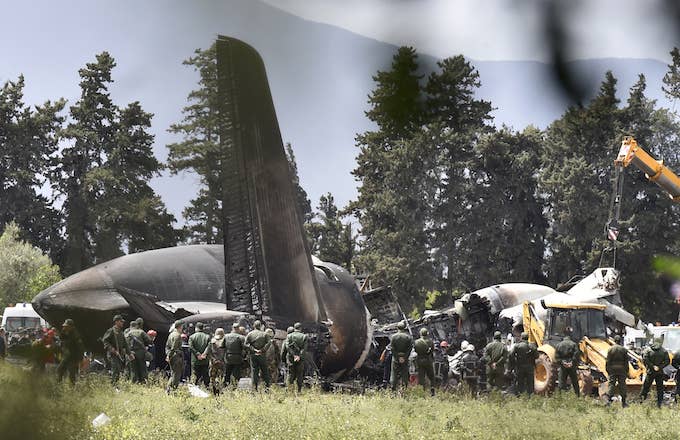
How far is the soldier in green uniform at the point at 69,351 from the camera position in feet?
65.0

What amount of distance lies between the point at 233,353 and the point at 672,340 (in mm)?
16329

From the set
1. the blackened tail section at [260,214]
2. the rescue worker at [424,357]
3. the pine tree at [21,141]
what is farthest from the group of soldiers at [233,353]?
the pine tree at [21,141]

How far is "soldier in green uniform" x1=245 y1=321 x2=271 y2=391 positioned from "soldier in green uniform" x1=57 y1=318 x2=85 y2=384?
401 cm

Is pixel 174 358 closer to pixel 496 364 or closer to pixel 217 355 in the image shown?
pixel 217 355

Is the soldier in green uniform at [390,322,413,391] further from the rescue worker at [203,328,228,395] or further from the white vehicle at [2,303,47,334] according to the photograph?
the white vehicle at [2,303,47,334]

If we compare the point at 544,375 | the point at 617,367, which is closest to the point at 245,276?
the point at 544,375

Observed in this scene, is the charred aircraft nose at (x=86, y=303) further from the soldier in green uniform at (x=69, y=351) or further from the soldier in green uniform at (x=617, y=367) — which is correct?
the soldier in green uniform at (x=617, y=367)

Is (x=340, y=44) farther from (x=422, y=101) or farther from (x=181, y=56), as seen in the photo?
(x=422, y=101)

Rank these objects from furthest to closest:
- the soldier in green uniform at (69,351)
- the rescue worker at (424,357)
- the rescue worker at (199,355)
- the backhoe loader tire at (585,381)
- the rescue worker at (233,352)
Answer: the backhoe loader tire at (585,381), the rescue worker at (424,357), the rescue worker at (233,352), the rescue worker at (199,355), the soldier in green uniform at (69,351)

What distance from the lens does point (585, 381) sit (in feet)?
79.6

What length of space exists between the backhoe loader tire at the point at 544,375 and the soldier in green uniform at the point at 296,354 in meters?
7.16

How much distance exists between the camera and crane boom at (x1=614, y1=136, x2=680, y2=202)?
35.2 m

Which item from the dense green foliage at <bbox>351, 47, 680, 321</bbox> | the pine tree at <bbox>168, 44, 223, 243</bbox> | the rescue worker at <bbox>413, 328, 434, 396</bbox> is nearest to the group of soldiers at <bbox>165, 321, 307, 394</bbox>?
the rescue worker at <bbox>413, 328, 434, 396</bbox>

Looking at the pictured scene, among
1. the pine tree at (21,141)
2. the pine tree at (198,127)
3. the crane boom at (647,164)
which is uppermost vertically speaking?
the crane boom at (647,164)
